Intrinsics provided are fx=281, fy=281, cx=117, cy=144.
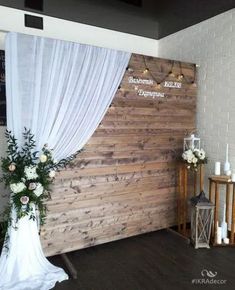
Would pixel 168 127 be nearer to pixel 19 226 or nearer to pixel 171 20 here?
pixel 171 20

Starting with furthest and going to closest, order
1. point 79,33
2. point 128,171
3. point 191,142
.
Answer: point 79,33 < point 191,142 < point 128,171

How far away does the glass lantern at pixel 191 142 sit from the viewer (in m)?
3.63

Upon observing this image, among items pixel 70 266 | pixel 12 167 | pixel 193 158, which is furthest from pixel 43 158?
pixel 193 158

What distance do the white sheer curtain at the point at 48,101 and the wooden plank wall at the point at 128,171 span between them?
0.21 m

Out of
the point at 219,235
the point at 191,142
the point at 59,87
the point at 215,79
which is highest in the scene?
the point at 215,79

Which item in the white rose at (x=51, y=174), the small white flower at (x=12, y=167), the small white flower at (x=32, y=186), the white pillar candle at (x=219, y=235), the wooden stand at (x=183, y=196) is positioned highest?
the small white flower at (x=12, y=167)

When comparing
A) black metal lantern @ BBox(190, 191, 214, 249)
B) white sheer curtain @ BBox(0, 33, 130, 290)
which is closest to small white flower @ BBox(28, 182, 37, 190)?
white sheer curtain @ BBox(0, 33, 130, 290)

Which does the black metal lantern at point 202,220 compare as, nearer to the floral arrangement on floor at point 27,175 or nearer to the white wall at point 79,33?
the floral arrangement on floor at point 27,175

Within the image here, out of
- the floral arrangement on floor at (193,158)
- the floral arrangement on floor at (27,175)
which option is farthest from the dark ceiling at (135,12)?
the floral arrangement on floor at (27,175)

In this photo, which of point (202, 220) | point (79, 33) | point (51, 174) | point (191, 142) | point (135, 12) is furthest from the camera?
point (135, 12)

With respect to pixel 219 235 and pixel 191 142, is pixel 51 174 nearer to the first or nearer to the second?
pixel 191 142

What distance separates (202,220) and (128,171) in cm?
103

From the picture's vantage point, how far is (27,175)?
8.21ft

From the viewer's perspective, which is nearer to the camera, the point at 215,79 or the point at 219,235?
the point at 219,235
